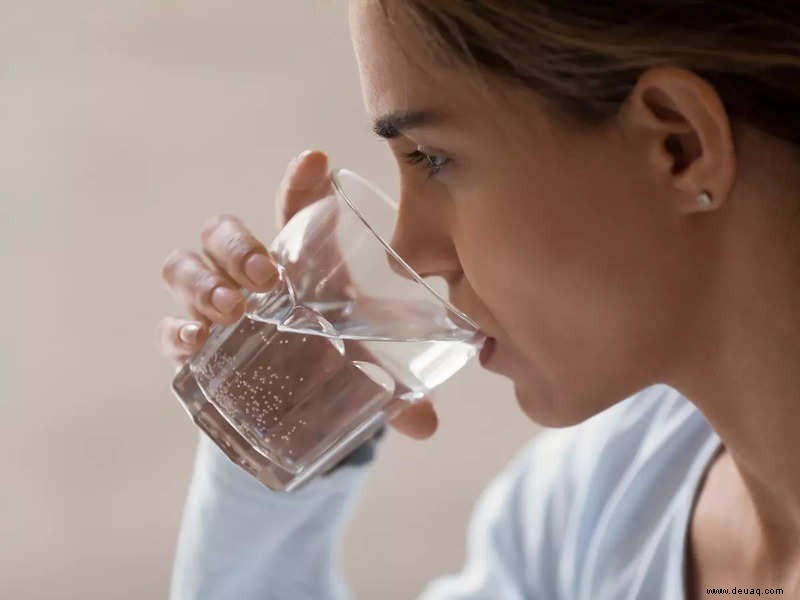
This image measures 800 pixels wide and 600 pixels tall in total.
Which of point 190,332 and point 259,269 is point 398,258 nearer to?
point 259,269

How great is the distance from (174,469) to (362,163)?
443mm

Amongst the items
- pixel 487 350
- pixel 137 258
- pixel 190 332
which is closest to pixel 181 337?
pixel 190 332

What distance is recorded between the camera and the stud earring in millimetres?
678

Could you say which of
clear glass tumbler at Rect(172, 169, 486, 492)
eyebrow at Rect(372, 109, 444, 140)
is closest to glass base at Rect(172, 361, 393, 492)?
clear glass tumbler at Rect(172, 169, 486, 492)

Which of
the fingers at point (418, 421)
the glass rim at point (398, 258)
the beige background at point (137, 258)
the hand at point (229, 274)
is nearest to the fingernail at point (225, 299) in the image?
the hand at point (229, 274)

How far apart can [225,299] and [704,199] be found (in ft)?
1.06

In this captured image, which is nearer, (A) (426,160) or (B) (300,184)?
(A) (426,160)

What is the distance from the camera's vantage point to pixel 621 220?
0.70 metres

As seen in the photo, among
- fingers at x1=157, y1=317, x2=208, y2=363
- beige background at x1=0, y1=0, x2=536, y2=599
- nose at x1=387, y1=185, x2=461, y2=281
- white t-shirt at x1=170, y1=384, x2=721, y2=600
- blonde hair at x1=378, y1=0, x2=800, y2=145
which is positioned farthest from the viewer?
beige background at x1=0, y1=0, x2=536, y2=599

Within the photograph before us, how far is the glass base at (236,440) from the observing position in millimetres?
795

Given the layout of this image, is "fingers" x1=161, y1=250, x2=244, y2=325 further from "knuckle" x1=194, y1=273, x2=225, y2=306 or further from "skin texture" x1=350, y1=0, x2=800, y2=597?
"skin texture" x1=350, y1=0, x2=800, y2=597

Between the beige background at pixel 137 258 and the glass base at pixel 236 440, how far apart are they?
56 centimetres

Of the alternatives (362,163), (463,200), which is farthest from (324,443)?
(362,163)

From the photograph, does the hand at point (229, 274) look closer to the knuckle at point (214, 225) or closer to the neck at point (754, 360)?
the knuckle at point (214, 225)
